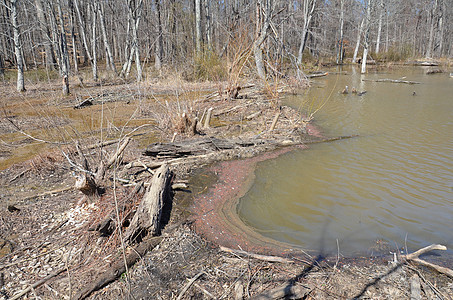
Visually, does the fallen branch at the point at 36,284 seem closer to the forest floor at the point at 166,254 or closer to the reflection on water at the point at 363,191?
the forest floor at the point at 166,254

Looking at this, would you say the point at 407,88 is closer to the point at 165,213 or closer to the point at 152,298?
the point at 165,213

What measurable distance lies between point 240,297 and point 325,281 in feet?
2.88

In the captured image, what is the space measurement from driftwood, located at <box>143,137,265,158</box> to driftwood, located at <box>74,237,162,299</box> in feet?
8.54

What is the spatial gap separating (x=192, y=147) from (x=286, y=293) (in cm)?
404

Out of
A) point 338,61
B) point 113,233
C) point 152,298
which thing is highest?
point 338,61

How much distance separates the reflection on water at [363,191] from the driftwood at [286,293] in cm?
94

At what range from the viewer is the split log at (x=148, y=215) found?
11.3 ft

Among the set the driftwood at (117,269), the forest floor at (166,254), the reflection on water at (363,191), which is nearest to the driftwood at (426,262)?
the forest floor at (166,254)

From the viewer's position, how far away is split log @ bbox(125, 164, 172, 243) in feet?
11.3

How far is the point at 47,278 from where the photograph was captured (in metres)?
2.93

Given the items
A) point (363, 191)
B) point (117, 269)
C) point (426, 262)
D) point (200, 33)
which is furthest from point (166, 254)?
point (200, 33)

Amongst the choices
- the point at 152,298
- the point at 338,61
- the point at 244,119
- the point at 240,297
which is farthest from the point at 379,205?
the point at 338,61

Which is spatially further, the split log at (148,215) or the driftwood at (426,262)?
the split log at (148,215)

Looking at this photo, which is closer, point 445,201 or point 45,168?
point 445,201
